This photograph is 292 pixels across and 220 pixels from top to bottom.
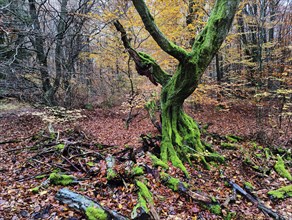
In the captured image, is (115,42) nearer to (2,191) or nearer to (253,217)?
(2,191)

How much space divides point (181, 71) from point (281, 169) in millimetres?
4514

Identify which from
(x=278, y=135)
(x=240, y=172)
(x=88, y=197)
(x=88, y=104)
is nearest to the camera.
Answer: (x=88, y=197)

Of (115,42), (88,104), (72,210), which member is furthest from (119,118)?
(72,210)

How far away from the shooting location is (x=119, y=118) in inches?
508

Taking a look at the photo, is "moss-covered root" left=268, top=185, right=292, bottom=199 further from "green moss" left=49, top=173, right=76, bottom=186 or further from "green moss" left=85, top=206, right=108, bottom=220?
"green moss" left=49, top=173, right=76, bottom=186

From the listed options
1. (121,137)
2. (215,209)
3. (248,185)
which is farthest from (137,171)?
(121,137)

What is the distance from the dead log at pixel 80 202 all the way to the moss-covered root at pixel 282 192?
408 cm

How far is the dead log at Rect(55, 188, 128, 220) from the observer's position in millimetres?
3405

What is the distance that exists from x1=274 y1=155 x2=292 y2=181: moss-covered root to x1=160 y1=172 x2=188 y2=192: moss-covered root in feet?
11.9

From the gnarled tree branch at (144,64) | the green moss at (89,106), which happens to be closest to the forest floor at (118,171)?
the gnarled tree branch at (144,64)

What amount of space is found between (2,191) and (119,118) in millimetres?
9034

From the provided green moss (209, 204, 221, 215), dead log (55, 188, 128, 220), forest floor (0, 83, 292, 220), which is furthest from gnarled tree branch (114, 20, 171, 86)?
dead log (55, 188, 128, 220)

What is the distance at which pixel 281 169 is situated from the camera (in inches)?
256

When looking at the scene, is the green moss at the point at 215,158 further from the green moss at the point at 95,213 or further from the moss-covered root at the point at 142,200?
the green moss at the point at 95,213
